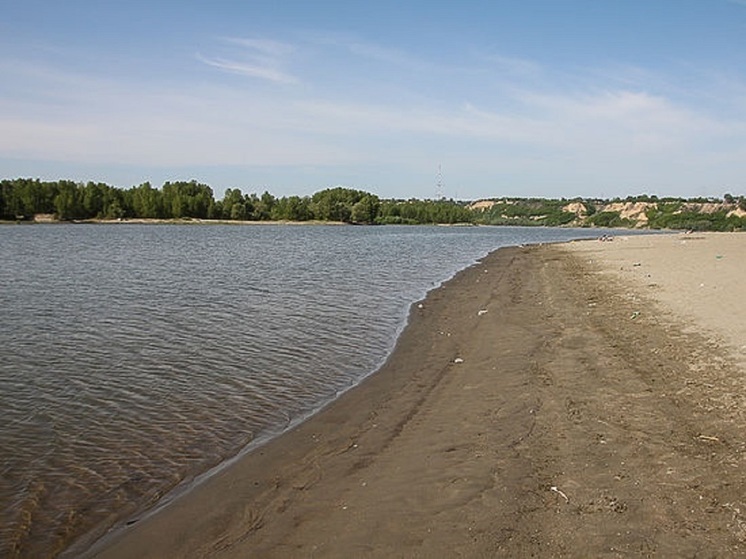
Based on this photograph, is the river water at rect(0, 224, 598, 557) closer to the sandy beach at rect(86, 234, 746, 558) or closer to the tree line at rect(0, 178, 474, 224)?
the sandy beach at rect(86, 234, 746, 558)

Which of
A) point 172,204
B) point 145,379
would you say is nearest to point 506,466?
point 145,379

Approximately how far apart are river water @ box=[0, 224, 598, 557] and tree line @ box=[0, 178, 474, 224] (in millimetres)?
121556

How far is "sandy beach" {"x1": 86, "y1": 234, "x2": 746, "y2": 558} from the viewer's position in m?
5.44

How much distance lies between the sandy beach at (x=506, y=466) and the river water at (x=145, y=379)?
0.70 m

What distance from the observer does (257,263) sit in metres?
40.3

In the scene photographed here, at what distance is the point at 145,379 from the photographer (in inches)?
456

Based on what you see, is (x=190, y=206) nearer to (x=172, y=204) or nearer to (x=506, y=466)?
(x=172, y=204)

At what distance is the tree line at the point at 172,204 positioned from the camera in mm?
133125

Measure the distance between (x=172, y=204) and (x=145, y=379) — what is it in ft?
488

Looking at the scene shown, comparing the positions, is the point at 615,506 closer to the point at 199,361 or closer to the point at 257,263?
the point at 199,361

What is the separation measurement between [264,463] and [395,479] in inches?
72.8

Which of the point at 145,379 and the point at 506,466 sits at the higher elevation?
the point at 506,466

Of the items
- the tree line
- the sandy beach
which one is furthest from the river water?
the tree line

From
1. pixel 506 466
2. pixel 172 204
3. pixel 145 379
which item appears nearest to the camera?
pixel 506 466
